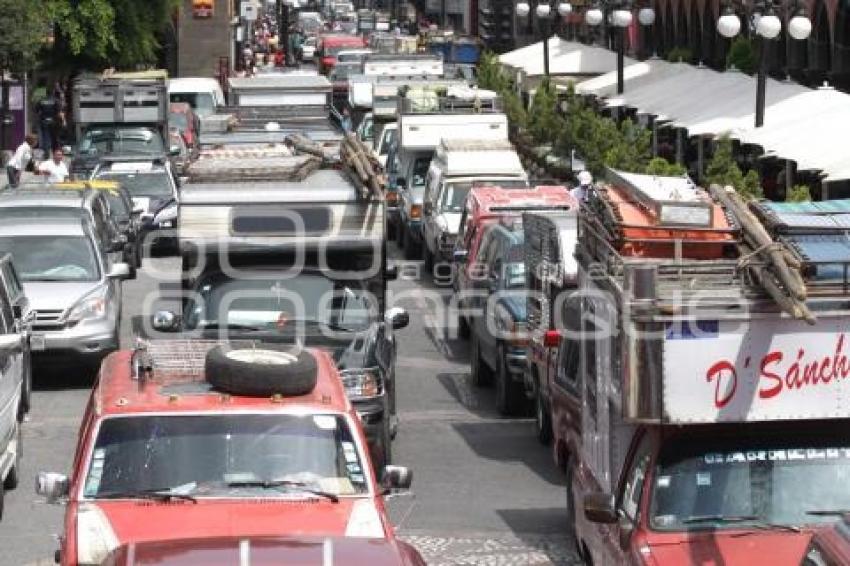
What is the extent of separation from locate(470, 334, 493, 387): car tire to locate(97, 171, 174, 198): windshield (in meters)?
13.9

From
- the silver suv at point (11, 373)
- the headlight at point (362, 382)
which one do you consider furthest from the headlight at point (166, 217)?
the headlight at point (362, 382)

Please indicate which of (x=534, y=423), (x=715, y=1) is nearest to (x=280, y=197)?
(x=534, y=423)

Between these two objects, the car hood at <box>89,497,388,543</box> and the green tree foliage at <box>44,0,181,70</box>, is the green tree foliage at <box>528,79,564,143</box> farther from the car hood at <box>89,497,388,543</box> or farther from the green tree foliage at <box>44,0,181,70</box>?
the car hood at <box>89,497,388,543</box>

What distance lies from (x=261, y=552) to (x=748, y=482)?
3092 mm

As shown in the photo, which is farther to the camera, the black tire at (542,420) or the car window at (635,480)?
the black tire at (542,420)

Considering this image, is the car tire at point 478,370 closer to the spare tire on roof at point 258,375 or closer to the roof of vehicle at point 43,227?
the roof of vehicle at point 43,227

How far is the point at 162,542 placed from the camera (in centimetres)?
912

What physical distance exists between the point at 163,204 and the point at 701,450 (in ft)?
80.9

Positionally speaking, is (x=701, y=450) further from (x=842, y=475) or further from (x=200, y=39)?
(x=200, y=39)

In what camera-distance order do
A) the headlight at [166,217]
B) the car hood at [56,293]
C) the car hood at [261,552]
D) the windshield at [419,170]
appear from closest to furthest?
1. the car hood at [261,552]
2. the car hood at [56,293]
3. the headlight at [166,217]
4. the windshield at [419,170]

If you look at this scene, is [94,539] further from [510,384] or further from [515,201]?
[515,201]

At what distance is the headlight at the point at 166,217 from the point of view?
34031mm

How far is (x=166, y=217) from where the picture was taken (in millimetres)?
34375

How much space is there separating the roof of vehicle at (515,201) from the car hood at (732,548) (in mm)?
14497
